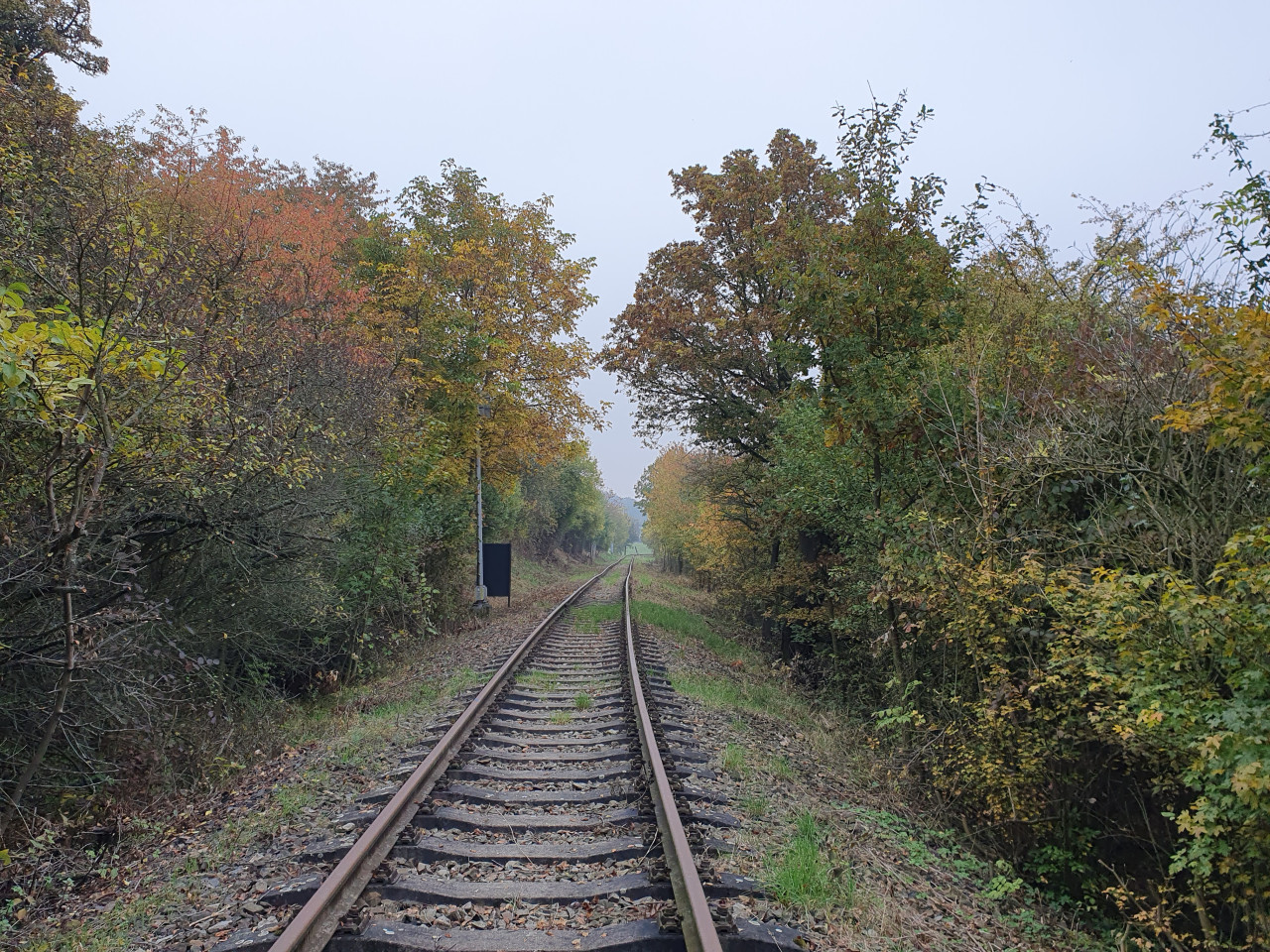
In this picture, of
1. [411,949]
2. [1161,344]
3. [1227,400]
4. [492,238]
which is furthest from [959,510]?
[492,238]

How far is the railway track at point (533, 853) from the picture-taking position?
11.2ft

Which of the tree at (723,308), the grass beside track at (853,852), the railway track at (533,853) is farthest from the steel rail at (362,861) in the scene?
the tree at (723,308)

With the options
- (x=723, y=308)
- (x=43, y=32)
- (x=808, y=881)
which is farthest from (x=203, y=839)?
(x=43, y=32)

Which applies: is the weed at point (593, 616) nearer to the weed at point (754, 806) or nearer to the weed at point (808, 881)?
the weed at point (754, 806)

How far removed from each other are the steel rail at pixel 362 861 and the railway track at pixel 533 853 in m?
0.01

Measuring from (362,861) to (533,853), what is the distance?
96 cm

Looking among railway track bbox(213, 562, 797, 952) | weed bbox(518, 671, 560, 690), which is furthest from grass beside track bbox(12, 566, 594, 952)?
weed bbox(518, 671, 560, 690)

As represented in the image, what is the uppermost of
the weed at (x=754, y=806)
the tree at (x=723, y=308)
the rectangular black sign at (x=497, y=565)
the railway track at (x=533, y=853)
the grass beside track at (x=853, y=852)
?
the tree at (x=723, y=308)

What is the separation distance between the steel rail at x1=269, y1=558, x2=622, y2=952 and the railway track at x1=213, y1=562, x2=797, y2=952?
1cm

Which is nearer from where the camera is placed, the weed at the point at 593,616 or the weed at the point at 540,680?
the weed at the point at 540,680

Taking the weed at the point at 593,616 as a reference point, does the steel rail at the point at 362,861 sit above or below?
above

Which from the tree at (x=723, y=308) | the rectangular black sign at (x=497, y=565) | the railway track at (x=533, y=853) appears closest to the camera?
the railway track at (x=533, y=853)

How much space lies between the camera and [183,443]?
5867 mm

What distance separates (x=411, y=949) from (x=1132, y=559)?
565 cm
